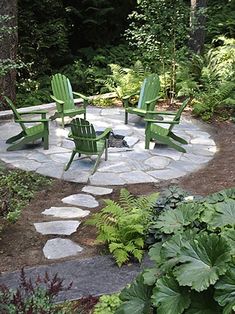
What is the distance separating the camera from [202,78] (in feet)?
30.9

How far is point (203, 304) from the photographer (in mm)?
2242

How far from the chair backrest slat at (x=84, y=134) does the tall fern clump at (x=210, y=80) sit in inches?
120

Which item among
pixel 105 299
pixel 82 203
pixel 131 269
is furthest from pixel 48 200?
pixel 105 299

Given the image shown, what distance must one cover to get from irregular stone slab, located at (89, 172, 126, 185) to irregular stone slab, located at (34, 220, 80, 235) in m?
1.17

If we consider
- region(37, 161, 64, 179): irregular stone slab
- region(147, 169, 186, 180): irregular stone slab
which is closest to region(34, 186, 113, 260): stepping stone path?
region(37, 161, 64, 179): irregular stone slab

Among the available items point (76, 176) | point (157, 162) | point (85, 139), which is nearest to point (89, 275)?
point (76, 176)

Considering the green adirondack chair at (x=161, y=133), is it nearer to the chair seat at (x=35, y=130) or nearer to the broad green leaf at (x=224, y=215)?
the chair seat at (x=35, y=130)

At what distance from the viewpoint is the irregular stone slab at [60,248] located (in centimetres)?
378

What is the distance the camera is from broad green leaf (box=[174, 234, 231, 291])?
2129 mm

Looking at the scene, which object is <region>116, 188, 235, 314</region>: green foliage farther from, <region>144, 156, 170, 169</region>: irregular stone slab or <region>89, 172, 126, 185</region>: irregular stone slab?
<region>144, 156, 170, 169</region>: irregular stone slab

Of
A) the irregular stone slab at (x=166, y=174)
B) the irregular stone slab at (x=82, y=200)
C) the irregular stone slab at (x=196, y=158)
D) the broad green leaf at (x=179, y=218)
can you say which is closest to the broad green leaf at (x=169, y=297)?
the broad green leaf at (x=179, y=218)

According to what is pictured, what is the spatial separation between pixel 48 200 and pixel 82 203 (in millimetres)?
377

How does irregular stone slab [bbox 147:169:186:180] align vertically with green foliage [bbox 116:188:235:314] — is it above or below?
below

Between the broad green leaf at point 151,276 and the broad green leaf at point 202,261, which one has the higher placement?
the broad green leaf at point 202,261
